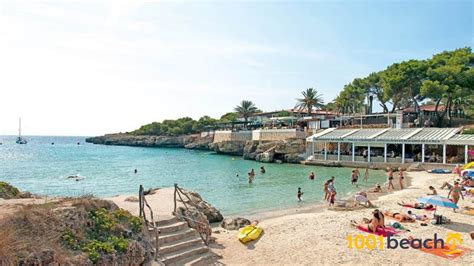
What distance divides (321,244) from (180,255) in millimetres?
4460

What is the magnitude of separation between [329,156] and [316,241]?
112ft

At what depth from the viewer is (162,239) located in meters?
9.55

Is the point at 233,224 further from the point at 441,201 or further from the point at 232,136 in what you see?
the point at 232,136

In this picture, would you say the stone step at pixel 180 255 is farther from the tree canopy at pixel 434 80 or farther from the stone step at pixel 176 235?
the tree canopy at pixel 434 80

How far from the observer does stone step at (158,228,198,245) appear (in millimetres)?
9588

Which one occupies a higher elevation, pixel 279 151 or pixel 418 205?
pixel 279 151

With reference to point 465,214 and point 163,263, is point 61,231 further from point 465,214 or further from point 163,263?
point 465,214

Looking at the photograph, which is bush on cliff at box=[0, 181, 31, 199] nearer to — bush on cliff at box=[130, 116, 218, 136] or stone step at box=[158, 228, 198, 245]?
stone step at box=[158, 228, 198, 245]

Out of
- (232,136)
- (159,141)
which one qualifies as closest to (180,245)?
(232,136)

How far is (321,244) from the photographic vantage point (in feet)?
35.7

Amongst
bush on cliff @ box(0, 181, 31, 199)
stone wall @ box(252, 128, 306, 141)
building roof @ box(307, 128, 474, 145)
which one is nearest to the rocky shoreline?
stone wall @ box(252, 128, 306, 141)

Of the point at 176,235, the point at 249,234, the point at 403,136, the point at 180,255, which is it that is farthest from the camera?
the point at 403,136

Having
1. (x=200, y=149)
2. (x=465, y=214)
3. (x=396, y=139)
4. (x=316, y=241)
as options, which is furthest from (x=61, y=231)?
(x=200, y=149)

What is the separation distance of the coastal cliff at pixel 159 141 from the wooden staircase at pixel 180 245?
75.7m
